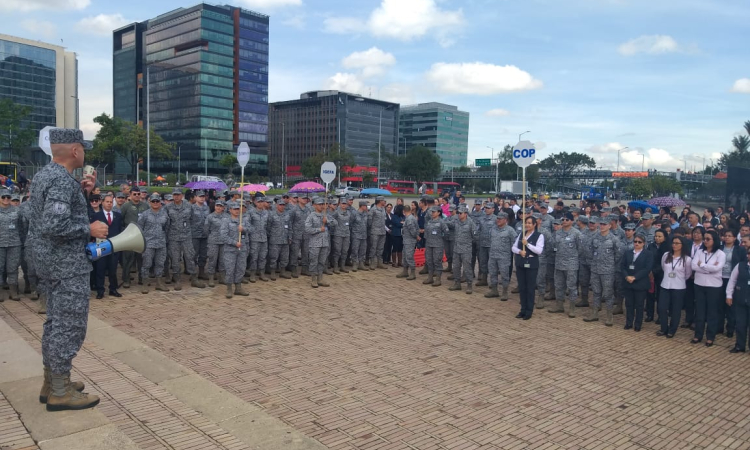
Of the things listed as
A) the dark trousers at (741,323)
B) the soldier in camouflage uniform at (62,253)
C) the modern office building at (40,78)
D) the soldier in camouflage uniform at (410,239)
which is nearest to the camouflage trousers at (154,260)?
the soldier in camouflage uniform at (410,239)

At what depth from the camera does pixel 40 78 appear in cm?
9800

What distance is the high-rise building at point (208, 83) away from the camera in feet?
364

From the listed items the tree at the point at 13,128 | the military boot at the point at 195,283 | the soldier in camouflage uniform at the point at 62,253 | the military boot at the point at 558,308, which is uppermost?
the tree at the point at 13,128

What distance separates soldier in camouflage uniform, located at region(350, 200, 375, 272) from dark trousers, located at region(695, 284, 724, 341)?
309 inches

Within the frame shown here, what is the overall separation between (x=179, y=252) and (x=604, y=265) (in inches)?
331

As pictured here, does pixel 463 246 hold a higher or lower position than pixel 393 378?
higher

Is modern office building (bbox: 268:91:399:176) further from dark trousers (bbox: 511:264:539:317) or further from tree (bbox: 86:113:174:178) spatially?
dark trousers (bbox: 511:264:539:317)

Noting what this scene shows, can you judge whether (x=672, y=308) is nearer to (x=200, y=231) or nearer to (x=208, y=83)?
(x=200, y=231)

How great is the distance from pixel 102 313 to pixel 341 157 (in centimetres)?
6779

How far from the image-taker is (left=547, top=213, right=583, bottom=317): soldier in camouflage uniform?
9742mm

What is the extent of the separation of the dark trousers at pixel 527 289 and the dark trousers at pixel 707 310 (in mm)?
2550

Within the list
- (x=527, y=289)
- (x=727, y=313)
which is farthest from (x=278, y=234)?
(x=727, y=313)

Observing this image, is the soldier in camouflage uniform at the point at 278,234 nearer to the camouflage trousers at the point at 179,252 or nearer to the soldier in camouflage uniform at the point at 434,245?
the camouflage trousers at the point at 179,252

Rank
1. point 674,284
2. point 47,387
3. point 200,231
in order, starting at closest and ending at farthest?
point 47,387 < point 674,284 < point 200,231
